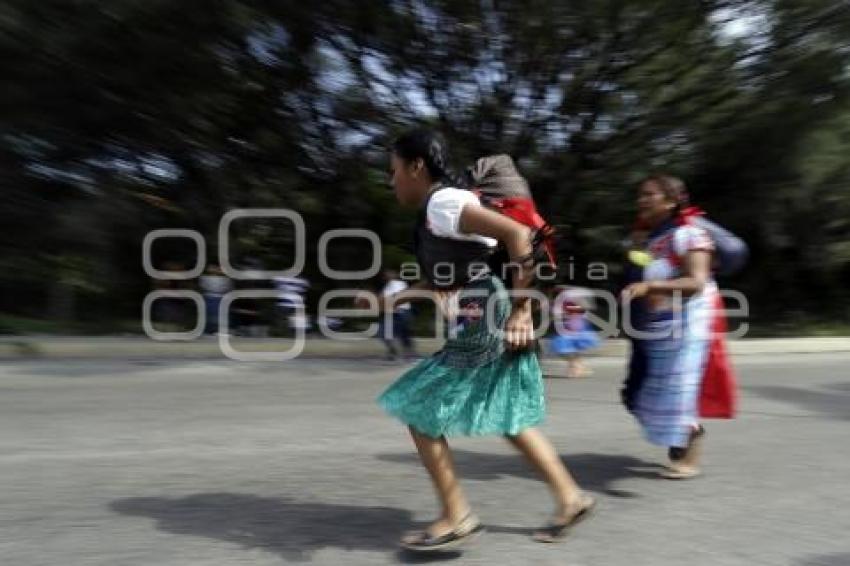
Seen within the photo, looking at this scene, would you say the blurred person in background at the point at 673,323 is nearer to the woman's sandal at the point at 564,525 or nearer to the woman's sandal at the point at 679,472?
the woman's sandal at the point at 679,472

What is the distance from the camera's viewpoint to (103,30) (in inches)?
412

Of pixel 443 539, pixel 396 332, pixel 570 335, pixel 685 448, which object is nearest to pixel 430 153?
pixel 443 539

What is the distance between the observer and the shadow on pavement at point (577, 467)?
5293 mm

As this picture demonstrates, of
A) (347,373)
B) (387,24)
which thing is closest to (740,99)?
(387,24)

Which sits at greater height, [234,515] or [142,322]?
[142,322]

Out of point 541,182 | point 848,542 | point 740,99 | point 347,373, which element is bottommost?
point 848,542

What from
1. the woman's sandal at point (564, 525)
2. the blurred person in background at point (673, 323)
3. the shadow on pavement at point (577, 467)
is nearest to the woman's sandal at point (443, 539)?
the woman's sandal at point (564, 525)

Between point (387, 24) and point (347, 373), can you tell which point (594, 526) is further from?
point (387, 24)

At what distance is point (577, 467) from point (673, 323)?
1067mm

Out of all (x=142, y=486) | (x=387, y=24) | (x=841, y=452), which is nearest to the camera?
(x=142, y=486)

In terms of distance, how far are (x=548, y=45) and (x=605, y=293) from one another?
422cm

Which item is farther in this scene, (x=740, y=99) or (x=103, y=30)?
(x=740, y=99)

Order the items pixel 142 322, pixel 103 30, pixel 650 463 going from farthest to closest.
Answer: pixel 142 322
pixel 103 30
pixel 650 463

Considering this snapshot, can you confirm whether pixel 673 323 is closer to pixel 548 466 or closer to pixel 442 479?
pixel 548 466
